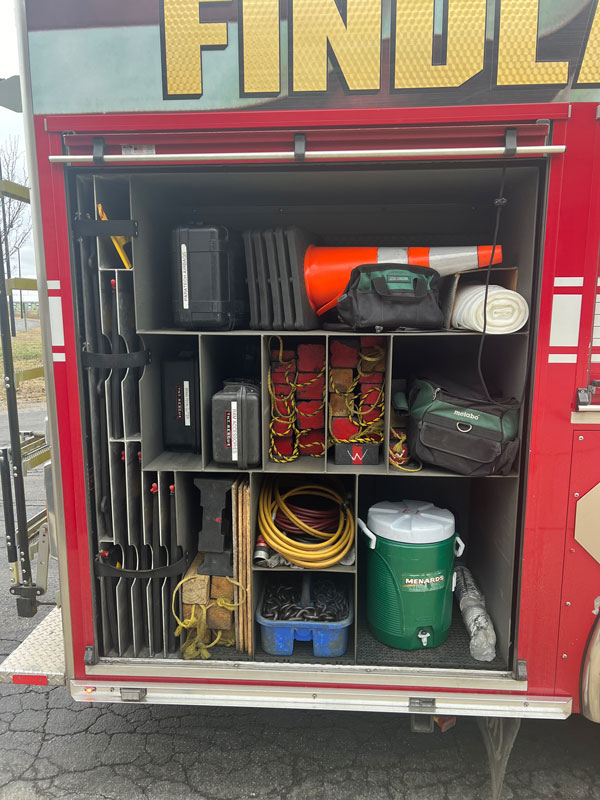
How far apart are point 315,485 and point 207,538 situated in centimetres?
82

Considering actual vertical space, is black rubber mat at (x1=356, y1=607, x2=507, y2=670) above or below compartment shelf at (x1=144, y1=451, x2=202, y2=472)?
below

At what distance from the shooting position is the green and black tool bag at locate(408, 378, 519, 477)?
2.50 metres

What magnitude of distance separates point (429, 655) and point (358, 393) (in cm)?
145

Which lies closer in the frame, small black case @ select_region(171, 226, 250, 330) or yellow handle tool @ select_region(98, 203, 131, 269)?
yellow handle tool @ select_region(98, 203, 131, 269)

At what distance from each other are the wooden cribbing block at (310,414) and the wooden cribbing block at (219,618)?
3.53 feet

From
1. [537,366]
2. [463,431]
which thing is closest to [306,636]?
[463,431]

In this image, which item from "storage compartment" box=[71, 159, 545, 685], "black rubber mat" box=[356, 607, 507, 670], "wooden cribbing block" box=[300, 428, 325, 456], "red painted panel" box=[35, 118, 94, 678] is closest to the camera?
"red painted panel" box=[35, 118, 94, 678]

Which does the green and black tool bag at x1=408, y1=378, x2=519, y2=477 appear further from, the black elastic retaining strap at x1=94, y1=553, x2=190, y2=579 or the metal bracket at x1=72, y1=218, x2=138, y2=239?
the metal bracket at x1=72, y1=218, x2=138, y2=239

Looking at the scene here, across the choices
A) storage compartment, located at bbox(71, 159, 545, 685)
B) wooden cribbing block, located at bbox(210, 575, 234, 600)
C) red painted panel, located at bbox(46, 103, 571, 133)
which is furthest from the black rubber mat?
red painted panel, located at bbox(46, 103, 571, 133)

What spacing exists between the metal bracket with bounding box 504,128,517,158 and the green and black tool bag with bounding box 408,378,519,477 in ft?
3.56

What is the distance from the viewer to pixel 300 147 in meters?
2.17

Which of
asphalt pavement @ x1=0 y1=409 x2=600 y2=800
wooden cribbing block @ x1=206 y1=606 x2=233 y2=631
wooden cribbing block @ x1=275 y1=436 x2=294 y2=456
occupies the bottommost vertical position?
asphalt pavement @ x1=0 y1=409 x2=600 y2=800

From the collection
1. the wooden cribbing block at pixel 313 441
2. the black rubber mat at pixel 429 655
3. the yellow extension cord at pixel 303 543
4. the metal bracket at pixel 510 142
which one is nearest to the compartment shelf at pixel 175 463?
the yellow extension cord at pixel 303 543

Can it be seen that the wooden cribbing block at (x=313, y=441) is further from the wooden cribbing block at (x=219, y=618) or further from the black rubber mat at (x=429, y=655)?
the black rubber mat at (x=429, y=655)
